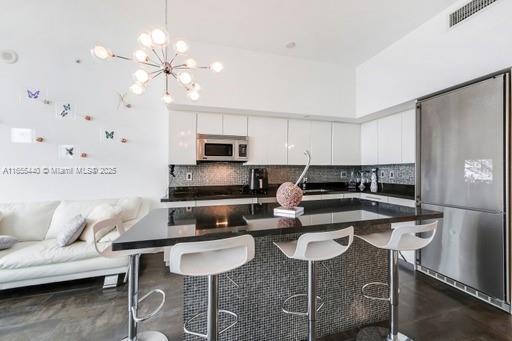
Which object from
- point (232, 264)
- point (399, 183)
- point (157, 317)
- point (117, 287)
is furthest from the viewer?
point (399, 183)

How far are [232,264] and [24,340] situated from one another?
5.98ft

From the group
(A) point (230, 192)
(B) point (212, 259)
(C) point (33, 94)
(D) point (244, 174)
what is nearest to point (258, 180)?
(D) point (244, 174)

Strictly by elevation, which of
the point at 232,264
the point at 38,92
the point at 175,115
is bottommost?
the point at 232,264

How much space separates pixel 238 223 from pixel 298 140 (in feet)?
8.77

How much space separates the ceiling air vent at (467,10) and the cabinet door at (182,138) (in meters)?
3.18

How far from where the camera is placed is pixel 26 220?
2.72 meters

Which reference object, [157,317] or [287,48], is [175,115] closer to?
[287,48]

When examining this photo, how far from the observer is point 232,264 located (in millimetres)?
1236

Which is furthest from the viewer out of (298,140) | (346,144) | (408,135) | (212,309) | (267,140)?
(346,144)

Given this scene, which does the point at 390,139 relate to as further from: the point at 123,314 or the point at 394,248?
Answer: the point at 123,314

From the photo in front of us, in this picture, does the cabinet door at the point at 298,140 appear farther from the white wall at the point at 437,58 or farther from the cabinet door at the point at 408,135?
the cabinet door at the point at 408,135

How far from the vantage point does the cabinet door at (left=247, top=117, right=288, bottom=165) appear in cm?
362

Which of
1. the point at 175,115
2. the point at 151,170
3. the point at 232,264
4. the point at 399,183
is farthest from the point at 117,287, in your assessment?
the point at 399,183

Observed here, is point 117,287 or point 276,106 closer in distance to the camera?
point 117,287
